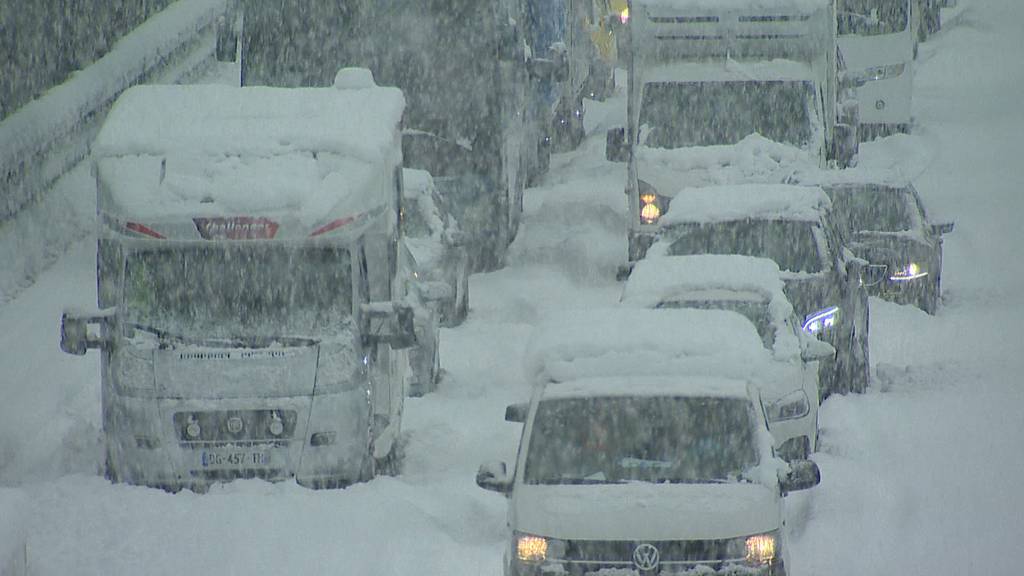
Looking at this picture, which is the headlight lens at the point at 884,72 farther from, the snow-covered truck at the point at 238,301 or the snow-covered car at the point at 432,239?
the snow-covered truck at the point at 238,301

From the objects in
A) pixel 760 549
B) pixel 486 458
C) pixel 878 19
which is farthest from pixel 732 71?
pixel 878 19

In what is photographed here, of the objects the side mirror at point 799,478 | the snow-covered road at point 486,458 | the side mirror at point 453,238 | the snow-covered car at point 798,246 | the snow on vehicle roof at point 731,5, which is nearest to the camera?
the side mirror at point 799,478

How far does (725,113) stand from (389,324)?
8.75 m

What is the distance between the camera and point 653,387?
27.5 feet

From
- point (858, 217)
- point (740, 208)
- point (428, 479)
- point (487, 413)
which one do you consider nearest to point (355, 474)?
point (428, 479)

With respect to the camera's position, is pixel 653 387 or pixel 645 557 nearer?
pixel 645 557

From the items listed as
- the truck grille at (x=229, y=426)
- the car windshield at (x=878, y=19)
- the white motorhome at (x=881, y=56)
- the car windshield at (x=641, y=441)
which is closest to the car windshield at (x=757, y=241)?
the truck grille at (x=229, y=426)

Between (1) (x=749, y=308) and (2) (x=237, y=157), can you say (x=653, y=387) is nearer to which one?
(1) (x=749, y=308)

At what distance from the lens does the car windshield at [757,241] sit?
13555 millimetres

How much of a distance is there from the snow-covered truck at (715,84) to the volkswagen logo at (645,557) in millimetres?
10771

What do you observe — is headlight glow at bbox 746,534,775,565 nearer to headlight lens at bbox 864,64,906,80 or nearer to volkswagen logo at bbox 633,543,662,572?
volkswagen logo at bbox 633,543,662,572

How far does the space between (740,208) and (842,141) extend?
5.98m

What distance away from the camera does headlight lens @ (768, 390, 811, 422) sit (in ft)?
34.3

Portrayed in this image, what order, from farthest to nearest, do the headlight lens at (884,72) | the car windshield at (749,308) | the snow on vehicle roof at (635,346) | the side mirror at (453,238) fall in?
the headlight lens at (884,72)
the side mirror at (453,238)
the car windshield at (749,308)
the snow on vehicle roof at (635,346)
